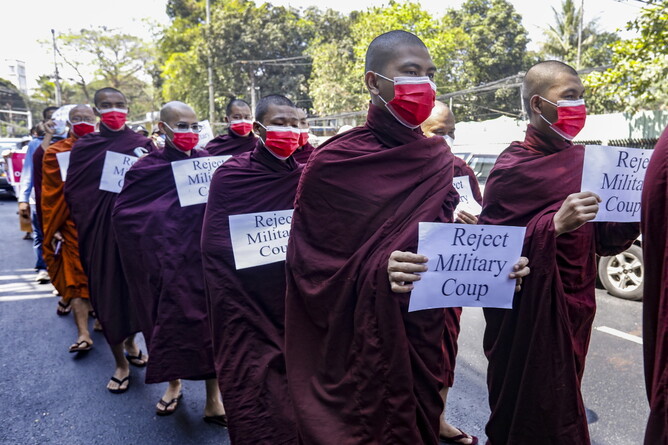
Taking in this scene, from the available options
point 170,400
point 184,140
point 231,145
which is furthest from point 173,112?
point 170,400

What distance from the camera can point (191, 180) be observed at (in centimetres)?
355

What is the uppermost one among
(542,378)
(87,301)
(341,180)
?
(341,180)

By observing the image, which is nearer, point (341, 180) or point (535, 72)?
point (341, 180)

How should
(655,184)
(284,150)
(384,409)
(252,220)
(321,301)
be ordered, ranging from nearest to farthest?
(655,184) → (384,409) → (321,301) → (252,220) → (284,150)

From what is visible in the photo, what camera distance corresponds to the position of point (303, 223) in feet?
6.81

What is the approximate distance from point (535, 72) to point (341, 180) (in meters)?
1.26

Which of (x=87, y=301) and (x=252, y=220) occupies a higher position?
(x=252, y=220)

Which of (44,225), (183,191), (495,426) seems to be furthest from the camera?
(44,225)

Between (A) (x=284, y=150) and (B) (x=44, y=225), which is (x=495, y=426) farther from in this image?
(B) (x=44, y=225)

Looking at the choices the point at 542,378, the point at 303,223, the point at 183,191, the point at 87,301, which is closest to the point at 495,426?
the point at 542,378

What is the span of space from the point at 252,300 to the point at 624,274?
186 inches

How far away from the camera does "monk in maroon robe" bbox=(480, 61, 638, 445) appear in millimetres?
2266

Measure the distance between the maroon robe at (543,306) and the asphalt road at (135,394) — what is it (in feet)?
3.40

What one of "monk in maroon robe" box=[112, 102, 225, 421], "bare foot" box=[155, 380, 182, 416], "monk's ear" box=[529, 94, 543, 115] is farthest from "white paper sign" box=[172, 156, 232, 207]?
"monk's ear" box=[529, 94, 543, 115]
